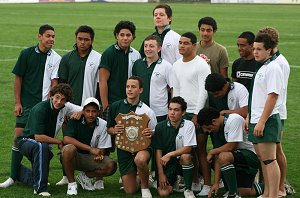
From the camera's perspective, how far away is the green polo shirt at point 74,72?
29.7ft

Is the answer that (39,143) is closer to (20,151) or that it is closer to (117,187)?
(20,151)

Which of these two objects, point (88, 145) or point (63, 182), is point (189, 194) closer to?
point (88, 145)

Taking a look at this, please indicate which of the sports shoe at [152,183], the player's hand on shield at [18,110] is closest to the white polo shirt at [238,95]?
the sports shoe at [152,183]

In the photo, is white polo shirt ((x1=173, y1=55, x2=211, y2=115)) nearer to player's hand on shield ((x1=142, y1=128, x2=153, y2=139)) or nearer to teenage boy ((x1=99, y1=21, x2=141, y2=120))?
player's hand on shield ((x1=142, y1=128, x2=153, y2=139))

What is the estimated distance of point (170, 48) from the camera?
9.41 metres

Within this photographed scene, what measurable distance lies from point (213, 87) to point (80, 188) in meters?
1.85

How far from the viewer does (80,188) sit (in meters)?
8.70

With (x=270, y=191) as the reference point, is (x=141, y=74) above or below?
above

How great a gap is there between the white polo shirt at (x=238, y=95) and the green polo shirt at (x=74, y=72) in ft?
5.71

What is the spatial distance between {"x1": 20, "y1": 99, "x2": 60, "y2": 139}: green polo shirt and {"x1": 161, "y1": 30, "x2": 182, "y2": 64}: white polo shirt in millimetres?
1605

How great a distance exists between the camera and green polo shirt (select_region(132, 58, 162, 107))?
8852mm

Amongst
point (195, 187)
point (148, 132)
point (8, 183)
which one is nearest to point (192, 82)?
point (148, 132)

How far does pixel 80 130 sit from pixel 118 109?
18.0 inches

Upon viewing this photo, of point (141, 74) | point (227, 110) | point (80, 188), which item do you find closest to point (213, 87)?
point (227, 110)
